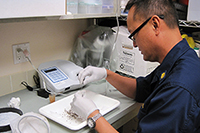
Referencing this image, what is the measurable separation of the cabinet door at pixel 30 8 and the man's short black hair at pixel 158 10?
1.43 feet

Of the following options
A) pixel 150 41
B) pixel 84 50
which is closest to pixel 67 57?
pixel 84 50

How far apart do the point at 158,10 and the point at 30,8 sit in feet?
2.05

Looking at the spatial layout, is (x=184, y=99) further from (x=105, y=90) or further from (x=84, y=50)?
(x=84, y=50)

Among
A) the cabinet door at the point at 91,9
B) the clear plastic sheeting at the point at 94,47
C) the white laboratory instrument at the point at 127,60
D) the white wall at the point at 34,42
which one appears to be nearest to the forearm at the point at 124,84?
the white laboratory instrument at the point at 127,60

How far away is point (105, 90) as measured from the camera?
1.45m

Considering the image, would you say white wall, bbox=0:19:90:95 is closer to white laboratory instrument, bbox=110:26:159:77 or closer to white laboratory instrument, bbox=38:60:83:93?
white laboratory instrument, bbox=38:60:83:93

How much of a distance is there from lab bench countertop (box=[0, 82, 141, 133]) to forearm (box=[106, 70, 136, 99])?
0.15 feet

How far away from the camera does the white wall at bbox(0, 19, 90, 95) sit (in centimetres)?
136

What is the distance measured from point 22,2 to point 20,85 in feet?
2.31

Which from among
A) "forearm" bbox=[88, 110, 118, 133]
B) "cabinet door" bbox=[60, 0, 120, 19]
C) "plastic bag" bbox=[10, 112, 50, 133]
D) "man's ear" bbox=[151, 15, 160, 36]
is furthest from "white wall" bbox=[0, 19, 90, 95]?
"man's ear" bbox=[151, 15, 160, 36]

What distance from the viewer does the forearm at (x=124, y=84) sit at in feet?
4.33

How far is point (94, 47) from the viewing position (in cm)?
169

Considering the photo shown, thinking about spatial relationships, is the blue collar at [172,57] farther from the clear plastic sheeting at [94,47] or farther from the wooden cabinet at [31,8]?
the clear plastic sheeting at [94,47]

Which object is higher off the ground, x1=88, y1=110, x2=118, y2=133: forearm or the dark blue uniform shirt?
the dark blue uniform shirt
